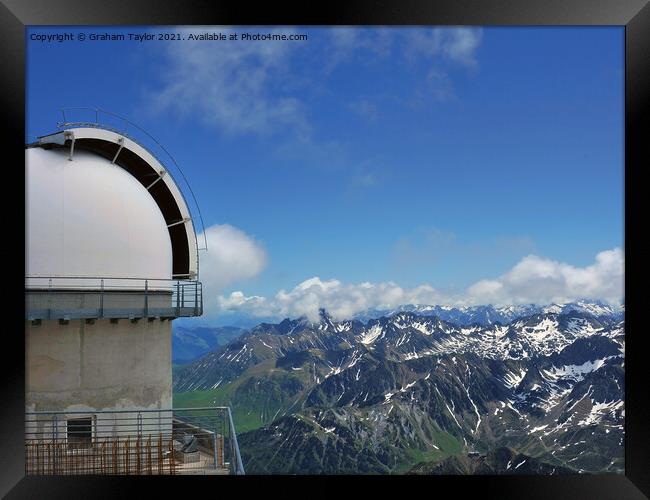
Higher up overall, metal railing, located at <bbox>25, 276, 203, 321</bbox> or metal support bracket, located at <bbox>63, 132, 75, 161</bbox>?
metal support bracket, located at <bbox>63, 132, 75, 161</bbox>

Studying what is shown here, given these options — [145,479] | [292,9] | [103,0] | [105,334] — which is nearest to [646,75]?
[292,9]

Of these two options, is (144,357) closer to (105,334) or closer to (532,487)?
(105,334)

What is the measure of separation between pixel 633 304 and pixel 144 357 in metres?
9.11

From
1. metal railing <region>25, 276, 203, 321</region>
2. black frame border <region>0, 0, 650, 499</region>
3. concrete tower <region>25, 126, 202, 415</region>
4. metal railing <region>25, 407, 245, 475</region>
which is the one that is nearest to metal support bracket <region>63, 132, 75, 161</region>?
concrete tower <region>25, 126, 202, 415</region>

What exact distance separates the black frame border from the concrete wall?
620cm

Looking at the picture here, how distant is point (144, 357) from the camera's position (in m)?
11.6

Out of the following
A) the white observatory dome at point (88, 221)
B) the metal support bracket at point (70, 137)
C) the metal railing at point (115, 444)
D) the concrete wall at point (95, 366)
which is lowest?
the metal railing at point (115, 444)

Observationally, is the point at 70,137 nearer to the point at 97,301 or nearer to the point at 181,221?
the point at 181,221

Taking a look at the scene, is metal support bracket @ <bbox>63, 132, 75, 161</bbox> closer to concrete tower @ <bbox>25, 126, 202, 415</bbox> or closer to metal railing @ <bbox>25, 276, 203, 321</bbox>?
concrete tower @ <bbox>25, 126, 202, 415</bbox>

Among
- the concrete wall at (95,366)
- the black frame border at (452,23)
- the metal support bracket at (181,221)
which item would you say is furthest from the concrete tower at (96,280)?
the black frame border at (452,23)

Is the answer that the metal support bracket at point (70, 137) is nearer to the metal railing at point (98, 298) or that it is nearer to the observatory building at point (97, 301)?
the observatory building at point (97, 301)

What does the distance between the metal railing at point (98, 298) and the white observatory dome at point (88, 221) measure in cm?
13

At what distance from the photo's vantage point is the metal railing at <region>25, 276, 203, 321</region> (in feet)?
35.0

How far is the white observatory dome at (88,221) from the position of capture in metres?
10.9
